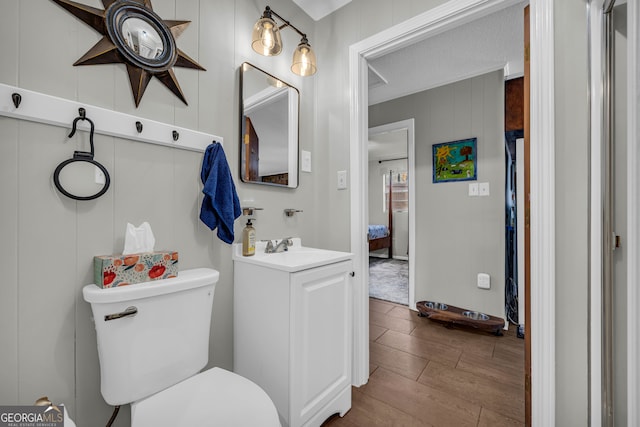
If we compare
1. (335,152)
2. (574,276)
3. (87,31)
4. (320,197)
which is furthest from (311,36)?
(574,276)

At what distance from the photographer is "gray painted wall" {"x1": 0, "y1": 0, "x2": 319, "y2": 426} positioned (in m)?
0.87

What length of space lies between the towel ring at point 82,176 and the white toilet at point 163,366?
1.12 ft

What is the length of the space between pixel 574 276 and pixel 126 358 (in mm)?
1757

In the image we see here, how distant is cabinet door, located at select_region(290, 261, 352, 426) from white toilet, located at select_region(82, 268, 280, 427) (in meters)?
0.27

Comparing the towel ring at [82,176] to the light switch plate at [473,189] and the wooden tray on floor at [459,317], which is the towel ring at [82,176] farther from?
the light switch plate at [473,189]

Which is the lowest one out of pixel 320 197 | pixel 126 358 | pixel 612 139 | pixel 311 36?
pixel 126 358

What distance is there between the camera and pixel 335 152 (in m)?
1.84

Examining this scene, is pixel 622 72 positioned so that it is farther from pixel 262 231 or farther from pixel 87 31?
pixel 87 31

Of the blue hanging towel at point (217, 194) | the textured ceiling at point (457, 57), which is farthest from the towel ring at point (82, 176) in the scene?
the textured ceiling at point (457, 57)

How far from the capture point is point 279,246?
5.18 ft

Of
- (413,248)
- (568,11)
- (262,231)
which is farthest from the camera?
(413,248)

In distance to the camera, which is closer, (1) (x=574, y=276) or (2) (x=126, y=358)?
(2) (x=126, y=358)

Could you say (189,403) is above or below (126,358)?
below

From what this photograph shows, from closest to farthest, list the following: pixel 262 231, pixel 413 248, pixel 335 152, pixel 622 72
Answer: pixel 622 72, pixel 262 231, pixel 335 152, pixel 413 248
